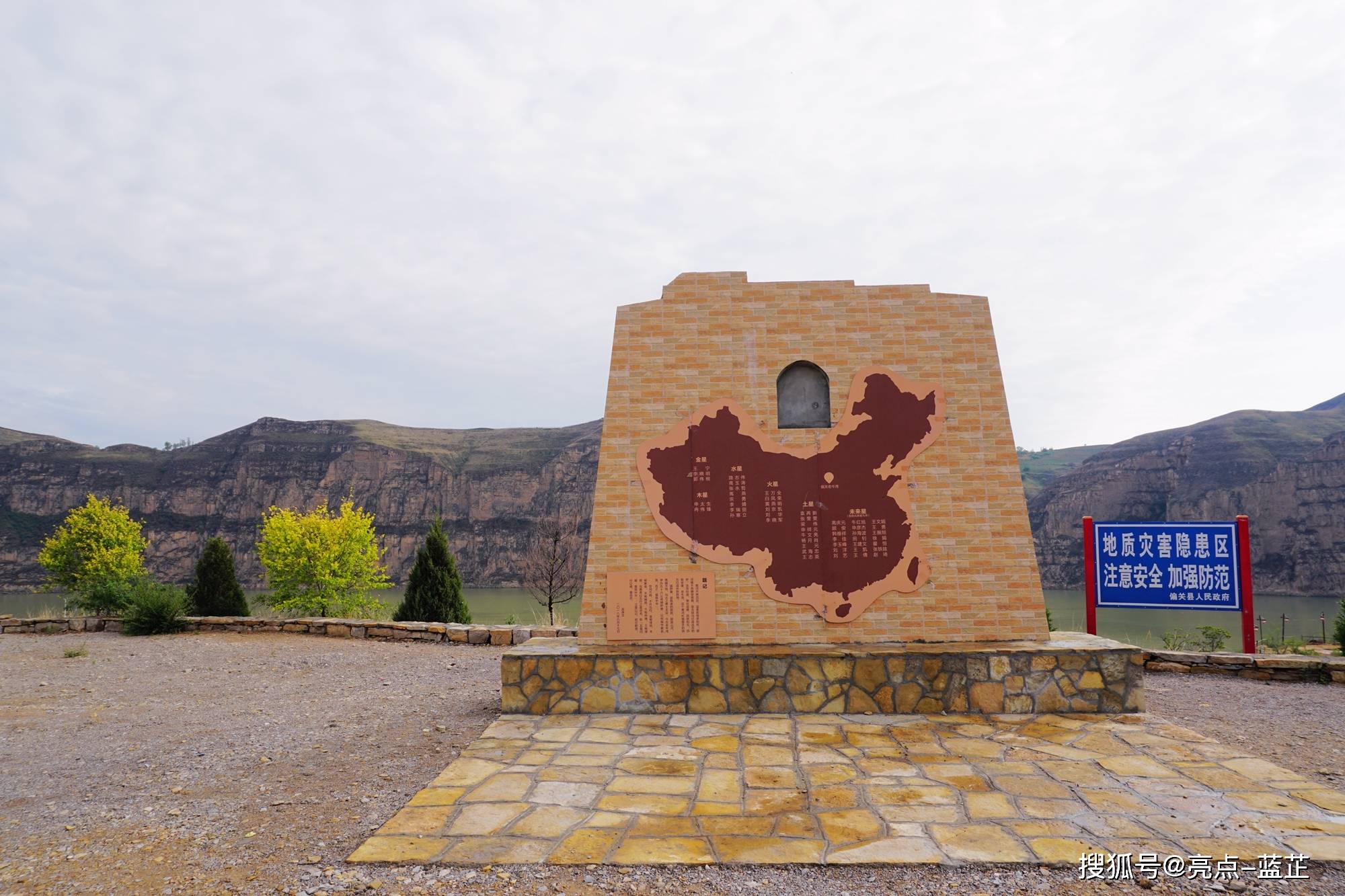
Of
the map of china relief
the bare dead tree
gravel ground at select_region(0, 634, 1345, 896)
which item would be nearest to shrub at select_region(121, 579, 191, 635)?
Result: gravel ground at select_region(0, 634, 1345, 896)

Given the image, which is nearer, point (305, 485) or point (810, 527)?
point (810, 527)

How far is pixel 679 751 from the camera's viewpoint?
183 inches

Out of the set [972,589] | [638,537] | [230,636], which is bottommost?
[230,636]

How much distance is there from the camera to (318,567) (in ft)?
41.5

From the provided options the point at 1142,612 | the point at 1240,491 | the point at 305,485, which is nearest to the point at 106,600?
the point at 1142,612

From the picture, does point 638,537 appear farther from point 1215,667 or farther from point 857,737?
point 1215,667

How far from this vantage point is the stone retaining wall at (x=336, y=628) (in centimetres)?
1021

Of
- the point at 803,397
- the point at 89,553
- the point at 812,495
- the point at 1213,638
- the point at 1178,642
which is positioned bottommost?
the point at 1213,638

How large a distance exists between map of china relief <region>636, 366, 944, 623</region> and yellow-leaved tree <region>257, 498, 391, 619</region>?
8507 mm

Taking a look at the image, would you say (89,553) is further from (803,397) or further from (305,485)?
(305,485)

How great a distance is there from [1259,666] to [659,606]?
664 centimetres

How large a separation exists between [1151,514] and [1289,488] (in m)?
8.04

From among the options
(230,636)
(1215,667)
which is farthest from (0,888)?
(1215,667)

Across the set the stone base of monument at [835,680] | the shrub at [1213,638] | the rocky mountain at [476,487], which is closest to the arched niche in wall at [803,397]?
the stone base of monument at [835,680]
